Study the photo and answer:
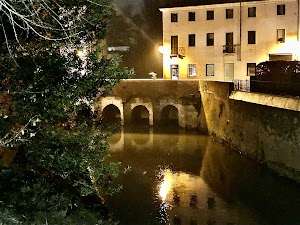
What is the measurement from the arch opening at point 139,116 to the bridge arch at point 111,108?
4.61 ft

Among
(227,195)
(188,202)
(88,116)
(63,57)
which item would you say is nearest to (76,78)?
(63,57)

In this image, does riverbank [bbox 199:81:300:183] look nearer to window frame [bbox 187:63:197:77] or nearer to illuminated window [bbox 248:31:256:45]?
window frame [bbox 187:63:197:77]

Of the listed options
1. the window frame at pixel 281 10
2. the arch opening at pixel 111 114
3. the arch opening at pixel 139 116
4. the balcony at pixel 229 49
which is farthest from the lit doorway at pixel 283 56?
the arch opening at pixel 111 114

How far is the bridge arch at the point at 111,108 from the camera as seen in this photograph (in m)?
38.8

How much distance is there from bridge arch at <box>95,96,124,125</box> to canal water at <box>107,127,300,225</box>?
876 centimetres

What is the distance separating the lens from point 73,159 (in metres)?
10.4

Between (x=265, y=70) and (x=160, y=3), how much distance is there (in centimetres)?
2459

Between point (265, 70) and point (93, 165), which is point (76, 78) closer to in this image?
point (93, 165)

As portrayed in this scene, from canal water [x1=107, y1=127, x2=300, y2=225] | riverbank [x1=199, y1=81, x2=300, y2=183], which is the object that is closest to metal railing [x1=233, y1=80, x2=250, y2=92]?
riverbank [x1=199, y1=81, x2=300, y2=183]

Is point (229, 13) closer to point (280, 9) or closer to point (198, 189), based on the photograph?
point (280, 9)

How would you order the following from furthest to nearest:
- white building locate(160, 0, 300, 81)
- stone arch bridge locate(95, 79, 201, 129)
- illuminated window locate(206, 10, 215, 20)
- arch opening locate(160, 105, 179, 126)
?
arch opening locate(160, 105, 179, 126) → illuminated window locate(206, 10, 215, 20) → stone arch bridge locate(95, 79, 201, 129) → white building locate(160, 0, 300, 81)

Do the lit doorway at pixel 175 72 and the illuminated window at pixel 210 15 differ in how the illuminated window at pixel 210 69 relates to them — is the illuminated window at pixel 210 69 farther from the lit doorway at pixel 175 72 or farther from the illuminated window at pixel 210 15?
the illuminated window at pixel 210 15

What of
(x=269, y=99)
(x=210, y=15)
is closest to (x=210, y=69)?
(x=210, y=15)

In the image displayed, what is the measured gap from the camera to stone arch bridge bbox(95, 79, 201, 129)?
119ft
